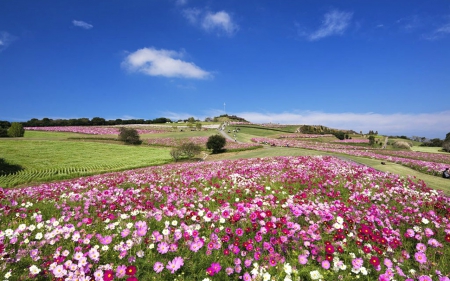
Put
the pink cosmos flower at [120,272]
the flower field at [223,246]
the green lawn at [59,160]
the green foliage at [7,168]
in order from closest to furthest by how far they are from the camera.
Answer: the pink cosmos flower at [120,272] → the flower field at [223,246] → the green lawn at [59,160] → the green foliage at [7,168]

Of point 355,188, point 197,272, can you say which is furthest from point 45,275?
point 355,188

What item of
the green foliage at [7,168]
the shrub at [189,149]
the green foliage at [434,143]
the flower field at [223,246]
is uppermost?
the green foliage at [434,143]

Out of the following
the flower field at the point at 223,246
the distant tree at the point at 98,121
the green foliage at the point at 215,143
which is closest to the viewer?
the flower field at the point at 223,246

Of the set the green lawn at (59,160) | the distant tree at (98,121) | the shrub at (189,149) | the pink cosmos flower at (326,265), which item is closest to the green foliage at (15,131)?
the green lawn at (59,160)

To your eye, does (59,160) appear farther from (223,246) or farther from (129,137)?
(223,246)

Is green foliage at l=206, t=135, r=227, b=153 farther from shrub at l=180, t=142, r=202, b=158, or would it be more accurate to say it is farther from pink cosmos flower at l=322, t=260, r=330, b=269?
pink cosmos flower at l=322, t=260, r=330, b=269

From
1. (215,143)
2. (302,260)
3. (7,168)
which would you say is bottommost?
(7,168)

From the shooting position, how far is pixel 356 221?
200 inches

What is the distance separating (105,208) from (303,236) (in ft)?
18.2

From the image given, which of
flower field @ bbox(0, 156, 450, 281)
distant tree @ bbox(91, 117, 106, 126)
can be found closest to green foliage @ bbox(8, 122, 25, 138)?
distant tree @ bbox(91, 117, 106, 126)

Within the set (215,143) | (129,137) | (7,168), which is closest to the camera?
(7,168)

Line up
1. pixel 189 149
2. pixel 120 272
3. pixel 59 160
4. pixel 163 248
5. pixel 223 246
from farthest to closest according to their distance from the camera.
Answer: pixel 189 149
pixel 59 160
pixel 223 246
pixel 163 248
pixel 120 272

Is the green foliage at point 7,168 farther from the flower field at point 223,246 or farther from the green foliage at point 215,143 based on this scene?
the green foliage at point 215,143

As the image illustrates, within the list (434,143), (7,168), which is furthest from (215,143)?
(434,143)
